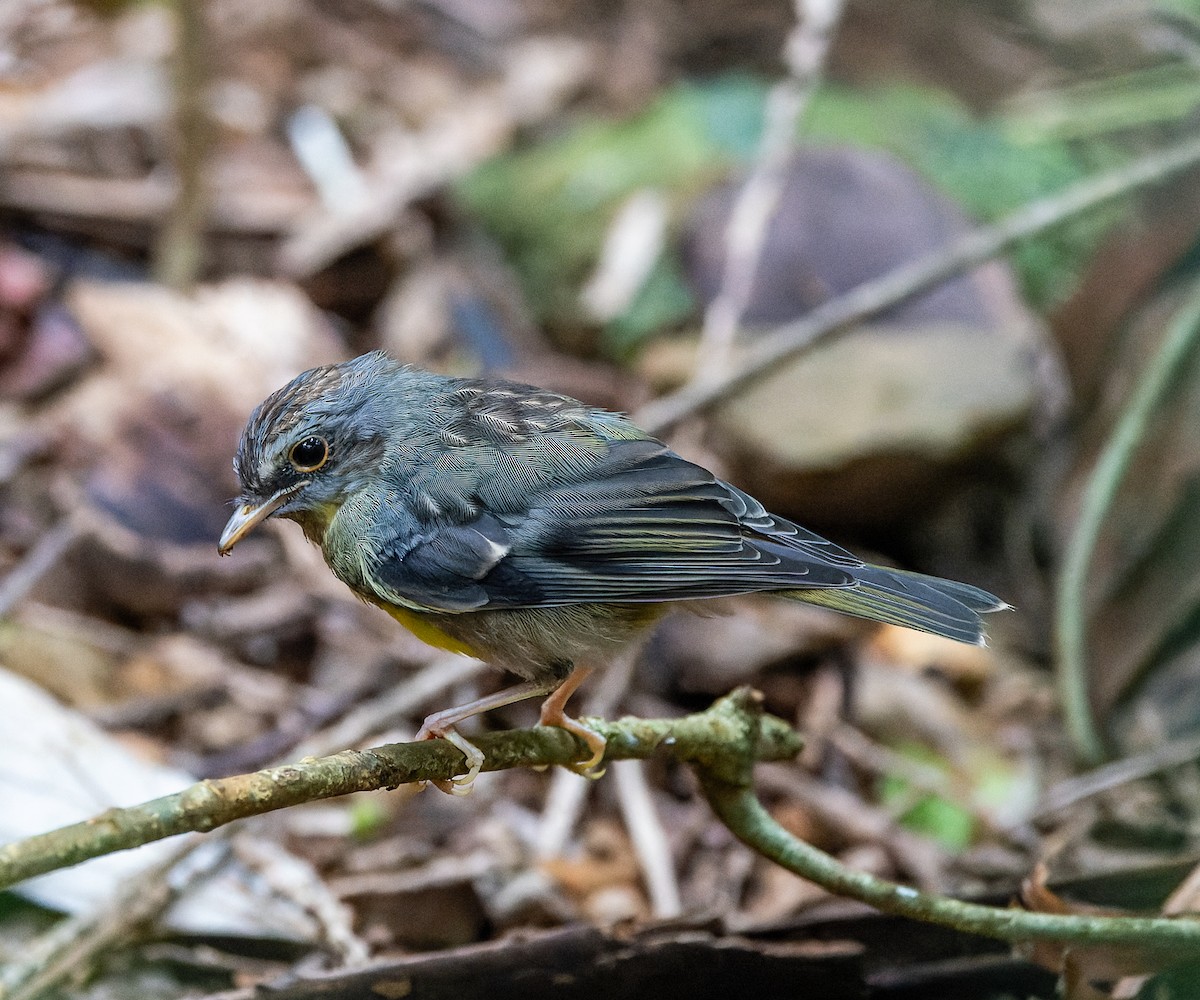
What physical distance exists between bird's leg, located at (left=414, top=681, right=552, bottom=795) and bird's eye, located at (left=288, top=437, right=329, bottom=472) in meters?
0.69

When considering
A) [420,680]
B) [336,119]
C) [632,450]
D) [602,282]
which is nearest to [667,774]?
[420,680]

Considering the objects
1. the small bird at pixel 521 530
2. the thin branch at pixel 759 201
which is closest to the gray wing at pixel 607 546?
the small bird at pixel 521 530

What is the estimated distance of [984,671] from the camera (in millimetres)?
5508

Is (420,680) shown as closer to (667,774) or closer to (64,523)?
(667,774)

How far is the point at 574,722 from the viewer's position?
2846 millimetres

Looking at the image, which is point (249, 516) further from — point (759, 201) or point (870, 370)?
point (759, 201)

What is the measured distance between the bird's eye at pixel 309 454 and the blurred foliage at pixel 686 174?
144 inches

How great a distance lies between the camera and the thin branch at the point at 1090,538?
4.86 m

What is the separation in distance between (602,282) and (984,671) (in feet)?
9.42

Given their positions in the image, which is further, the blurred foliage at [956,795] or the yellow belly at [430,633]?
the blurred foliage at [956,795]

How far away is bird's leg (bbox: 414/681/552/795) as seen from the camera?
2.59 m

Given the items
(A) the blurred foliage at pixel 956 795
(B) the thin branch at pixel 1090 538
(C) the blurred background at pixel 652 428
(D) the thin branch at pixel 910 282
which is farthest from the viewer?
(D) the thin branch at pixel 910 282

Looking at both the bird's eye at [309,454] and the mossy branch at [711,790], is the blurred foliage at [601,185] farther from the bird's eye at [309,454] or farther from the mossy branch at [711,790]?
the mossy branch at [711,790]

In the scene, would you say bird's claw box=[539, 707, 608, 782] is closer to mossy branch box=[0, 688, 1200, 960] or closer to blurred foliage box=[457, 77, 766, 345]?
mossy branch box=[0, 688, 1200, 960]
